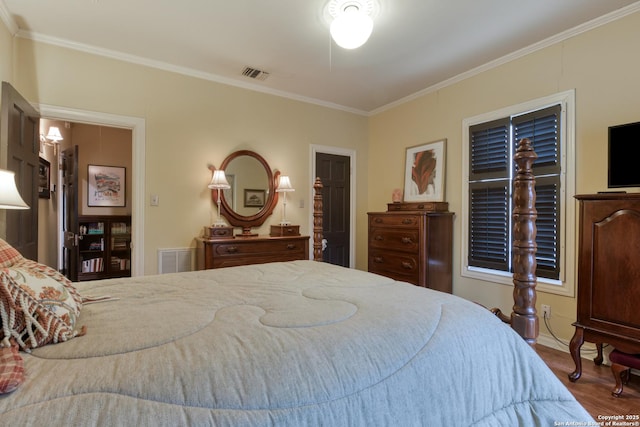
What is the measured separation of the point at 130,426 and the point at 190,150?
3.31m

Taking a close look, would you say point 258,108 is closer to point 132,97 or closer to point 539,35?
point 132,97

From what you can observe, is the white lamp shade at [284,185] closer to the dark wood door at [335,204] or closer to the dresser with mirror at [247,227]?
the dresser with mirror at [247,227]

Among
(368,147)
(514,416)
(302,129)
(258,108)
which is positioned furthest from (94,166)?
(514,416)

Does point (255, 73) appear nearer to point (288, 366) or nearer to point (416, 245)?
point (416, 245)

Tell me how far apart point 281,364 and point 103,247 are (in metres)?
5.20

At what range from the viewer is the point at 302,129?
4305 mm

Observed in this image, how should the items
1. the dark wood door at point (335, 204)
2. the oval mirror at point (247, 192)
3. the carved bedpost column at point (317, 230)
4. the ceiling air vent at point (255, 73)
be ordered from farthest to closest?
1. the dark wood door at point (335, 204)
2. the oval mirror at point (247, 192)
3. the ceiling air vent at point (255, 73)
4. the carved bedpost column at point (317, 230)

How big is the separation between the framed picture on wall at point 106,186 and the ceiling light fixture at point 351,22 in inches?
170

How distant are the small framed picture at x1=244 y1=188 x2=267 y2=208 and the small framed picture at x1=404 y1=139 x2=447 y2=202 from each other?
1.86m

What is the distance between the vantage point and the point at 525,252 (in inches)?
56.1

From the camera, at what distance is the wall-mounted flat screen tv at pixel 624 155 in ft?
7.30

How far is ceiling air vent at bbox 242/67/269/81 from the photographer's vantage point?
11.4 ft

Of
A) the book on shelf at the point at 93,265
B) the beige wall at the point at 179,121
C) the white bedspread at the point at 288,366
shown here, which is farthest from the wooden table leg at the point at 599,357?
the book on shelf at the point at 93,265

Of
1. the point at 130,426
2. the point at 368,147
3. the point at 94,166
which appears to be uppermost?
the point at 368,147
